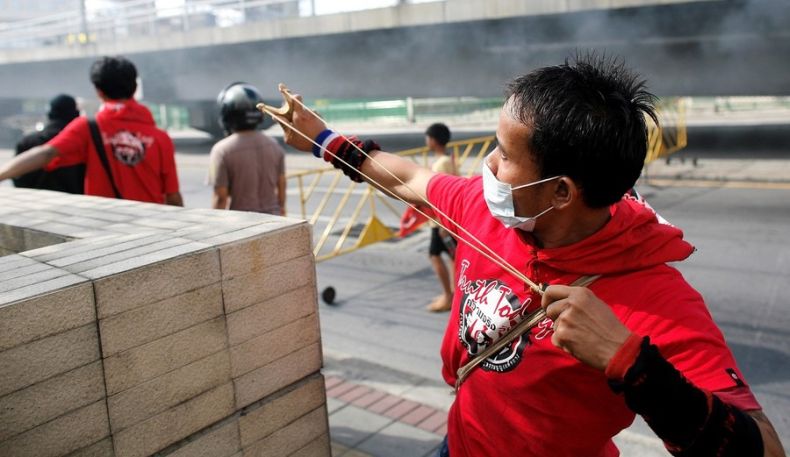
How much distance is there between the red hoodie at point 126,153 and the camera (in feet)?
13.1

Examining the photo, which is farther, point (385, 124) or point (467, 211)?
point (385, 124)

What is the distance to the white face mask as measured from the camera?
1872 mm

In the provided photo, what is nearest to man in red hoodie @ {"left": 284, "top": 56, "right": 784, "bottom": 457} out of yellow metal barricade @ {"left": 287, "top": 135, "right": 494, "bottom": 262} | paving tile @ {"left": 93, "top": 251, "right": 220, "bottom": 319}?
paving tile @ {"left": 93, "top": 251, "right": 220, "bottom": 319}

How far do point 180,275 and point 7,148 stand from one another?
103ft

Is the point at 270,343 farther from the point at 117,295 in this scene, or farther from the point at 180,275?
the point at 117,295

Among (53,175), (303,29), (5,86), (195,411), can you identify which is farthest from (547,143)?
(5,86)

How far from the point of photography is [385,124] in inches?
1225

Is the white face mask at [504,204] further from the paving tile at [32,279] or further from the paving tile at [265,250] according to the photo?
the paving tile at [32,279]

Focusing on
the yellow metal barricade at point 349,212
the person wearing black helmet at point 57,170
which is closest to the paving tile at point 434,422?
the yellow metal barricade at point 349,212

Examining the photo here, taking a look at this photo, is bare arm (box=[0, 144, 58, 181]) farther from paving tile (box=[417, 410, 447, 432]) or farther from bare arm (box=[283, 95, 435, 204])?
paving tile (box=[417, 410, 447, 432])

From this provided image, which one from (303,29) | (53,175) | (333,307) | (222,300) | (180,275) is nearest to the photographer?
(180,275)

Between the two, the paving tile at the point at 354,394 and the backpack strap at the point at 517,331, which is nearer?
the backpack strap at the point at 517,331

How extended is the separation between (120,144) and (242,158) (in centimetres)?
88

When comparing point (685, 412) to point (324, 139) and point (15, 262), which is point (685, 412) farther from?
point (15, 262)
